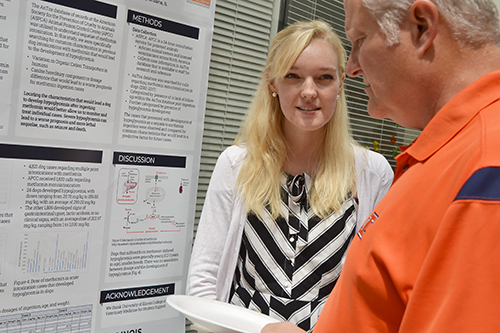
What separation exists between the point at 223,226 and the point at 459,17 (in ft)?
4.05

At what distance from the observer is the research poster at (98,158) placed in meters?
1.44

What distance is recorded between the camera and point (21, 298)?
1.45 metres

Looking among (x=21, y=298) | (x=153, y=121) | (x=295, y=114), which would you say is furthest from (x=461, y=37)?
(x=21, y=298)

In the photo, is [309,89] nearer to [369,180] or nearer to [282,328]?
[369,180]

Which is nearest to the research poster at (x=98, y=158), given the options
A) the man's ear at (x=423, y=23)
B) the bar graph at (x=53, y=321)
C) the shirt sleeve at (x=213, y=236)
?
the bar graph at (x=53, y=321)

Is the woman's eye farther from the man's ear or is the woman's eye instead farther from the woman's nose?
the man's ear

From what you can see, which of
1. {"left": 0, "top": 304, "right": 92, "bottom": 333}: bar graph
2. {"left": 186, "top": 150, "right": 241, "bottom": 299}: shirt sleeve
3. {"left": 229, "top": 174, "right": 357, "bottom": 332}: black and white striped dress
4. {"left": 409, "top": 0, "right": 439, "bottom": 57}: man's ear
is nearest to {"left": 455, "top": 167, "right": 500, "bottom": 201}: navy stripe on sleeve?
{"left": 409, "top": 0, "right": 439, "bottom": 57}: man's ear

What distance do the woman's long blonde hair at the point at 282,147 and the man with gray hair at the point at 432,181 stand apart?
0.88 metres

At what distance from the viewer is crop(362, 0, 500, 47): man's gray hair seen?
0.68 m

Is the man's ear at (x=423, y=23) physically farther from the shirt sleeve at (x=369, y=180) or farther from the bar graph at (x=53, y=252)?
the bar graph at (x=53, y=252)

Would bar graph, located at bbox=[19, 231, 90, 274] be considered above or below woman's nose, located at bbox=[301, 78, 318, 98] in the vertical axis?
below

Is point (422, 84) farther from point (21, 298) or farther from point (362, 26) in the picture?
point (21, 298)

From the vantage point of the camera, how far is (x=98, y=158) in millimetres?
1615

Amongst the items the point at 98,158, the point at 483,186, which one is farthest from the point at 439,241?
the point at 98,158
